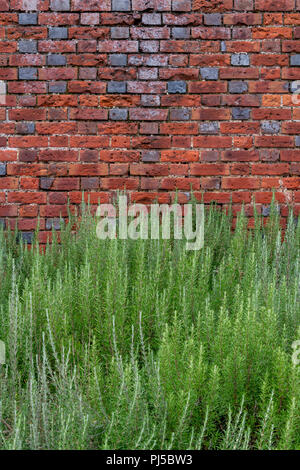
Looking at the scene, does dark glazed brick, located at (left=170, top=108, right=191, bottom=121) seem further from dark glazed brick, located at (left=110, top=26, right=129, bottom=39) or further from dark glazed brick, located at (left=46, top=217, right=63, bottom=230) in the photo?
dark glazed brick, located at (left=46, top=217, right=63, bottom=230)

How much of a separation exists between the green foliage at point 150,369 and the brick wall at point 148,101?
111 centimetres

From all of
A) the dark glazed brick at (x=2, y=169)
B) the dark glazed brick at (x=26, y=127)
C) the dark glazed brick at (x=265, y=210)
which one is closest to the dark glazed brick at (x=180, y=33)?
the dark glazed brick at (x=26, y=127)

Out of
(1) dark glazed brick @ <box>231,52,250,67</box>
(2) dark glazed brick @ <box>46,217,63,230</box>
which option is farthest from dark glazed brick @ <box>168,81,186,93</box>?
(2) dark glazed brick @ <box>46,217,63,230</box>

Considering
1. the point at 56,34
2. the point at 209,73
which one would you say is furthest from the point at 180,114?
the point at 56,34

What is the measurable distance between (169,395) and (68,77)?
9.23ft

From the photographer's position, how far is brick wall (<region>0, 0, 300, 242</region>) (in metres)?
3.85

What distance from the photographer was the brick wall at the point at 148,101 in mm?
3848

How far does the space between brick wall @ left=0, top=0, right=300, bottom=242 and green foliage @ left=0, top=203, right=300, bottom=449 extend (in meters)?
1.11

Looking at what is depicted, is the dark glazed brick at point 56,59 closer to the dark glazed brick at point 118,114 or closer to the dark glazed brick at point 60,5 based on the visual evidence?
the dark glazed brick at point 60,5

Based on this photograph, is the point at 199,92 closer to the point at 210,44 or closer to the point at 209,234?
the point at 210,44

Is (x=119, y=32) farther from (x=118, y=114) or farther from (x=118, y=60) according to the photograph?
(x=118, y=114)

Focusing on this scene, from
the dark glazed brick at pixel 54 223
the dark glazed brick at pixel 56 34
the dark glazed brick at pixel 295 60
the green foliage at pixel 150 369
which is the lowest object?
the green foliage at pixel 150 369

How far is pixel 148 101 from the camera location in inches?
152

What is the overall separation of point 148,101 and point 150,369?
2.44m
